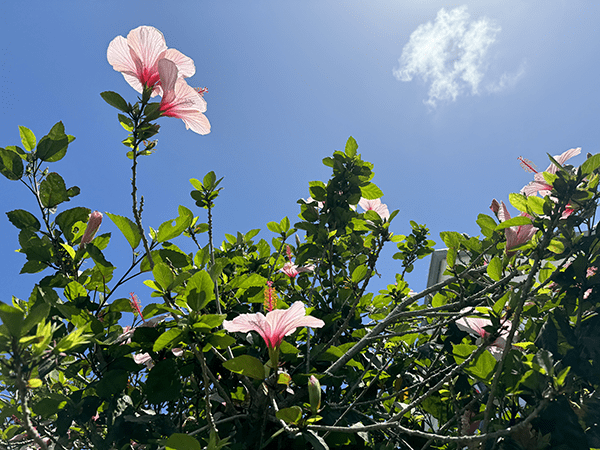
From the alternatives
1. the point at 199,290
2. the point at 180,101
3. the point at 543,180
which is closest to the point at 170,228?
the point at 199,290

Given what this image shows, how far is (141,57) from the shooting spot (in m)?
1.22

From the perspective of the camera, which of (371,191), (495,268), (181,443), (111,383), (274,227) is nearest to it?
(181,443)

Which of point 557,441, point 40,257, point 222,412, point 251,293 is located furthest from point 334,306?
point 40,257

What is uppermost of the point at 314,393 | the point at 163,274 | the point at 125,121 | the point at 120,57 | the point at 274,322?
the point at 120,57

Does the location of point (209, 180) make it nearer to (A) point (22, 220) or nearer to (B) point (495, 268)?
(A) point (22, 220)

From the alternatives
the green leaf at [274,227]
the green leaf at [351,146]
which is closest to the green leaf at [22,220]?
the green leaf at [274,227]

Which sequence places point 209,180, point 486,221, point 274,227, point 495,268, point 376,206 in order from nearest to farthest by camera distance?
1. point 495,268
2. point 486,221
3. point 209,180
4. point 376,206
5. point 274,227

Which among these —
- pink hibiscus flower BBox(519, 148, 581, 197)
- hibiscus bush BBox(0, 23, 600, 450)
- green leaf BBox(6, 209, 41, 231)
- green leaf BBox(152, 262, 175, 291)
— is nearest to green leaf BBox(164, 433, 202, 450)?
hibiscus bush BBox(0, 23, 600, 450)

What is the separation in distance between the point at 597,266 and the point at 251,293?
4.61 ft

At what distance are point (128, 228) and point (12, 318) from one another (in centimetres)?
61

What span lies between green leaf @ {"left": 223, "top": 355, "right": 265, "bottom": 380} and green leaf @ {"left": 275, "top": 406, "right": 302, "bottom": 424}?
12 cm

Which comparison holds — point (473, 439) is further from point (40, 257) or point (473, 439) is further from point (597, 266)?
point (40, 257)

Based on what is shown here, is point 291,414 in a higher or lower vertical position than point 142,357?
lower

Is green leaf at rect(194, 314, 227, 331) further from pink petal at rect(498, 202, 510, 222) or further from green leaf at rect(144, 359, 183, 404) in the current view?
pink petal at rect(498, 202, 510, 222)
